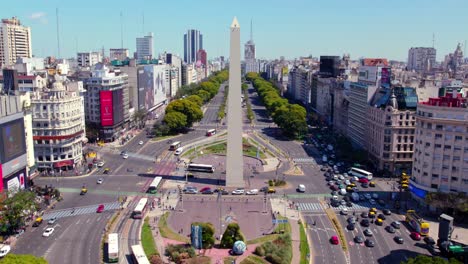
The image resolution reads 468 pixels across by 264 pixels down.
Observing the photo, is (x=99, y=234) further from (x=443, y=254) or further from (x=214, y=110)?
(x=214, y=110)

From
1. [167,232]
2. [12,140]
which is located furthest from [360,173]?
[12,140]

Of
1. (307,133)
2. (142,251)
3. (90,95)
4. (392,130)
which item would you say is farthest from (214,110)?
(142,251)

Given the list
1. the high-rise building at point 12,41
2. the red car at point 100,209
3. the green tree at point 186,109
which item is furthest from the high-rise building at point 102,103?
the high-rise building at point 12,41

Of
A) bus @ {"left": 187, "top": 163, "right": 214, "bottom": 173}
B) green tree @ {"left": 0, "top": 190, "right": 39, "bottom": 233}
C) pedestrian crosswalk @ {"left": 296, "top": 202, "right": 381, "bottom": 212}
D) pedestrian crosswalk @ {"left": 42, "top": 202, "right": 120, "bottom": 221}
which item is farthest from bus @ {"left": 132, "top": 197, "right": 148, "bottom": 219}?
bus @ {"left": 187, "top": 163, "right": 214, "bottom": 173}

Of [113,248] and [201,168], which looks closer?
[113,248]

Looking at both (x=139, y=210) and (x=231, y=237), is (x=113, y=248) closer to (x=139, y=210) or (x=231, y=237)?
(x=231, y=237)

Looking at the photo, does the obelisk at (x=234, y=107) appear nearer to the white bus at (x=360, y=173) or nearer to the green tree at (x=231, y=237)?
the white bus at (x=360, y=173)
